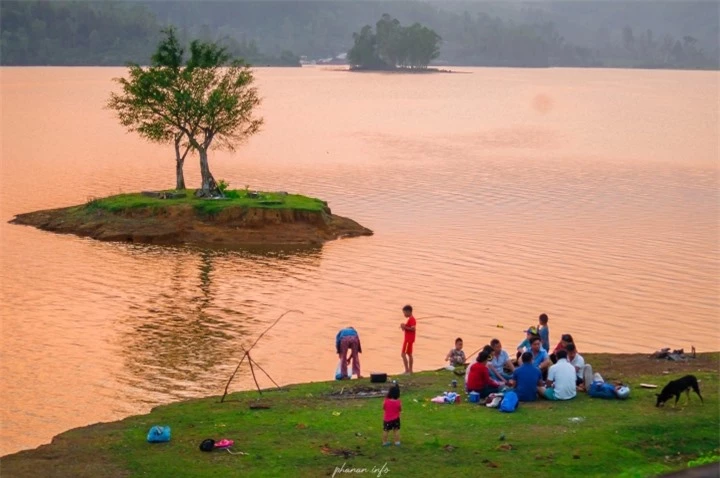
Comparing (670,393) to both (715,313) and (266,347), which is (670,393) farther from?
(715,313)

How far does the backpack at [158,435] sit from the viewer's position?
22344 mm

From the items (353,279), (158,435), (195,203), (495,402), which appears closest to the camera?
(158,435)

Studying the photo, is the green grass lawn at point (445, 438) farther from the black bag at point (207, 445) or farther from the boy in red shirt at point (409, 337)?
the boy in red shirt at point (409, 337)

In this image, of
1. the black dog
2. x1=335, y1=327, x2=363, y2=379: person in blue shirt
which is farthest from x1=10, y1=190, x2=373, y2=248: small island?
the black dog

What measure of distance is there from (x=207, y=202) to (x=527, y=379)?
35.1 m

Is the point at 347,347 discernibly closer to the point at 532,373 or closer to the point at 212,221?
the point at 532,373

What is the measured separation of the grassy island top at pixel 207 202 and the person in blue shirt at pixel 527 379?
33.2m

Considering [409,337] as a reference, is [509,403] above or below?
below

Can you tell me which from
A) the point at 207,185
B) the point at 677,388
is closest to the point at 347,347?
the point at 677,388

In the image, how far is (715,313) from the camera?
4238 cm

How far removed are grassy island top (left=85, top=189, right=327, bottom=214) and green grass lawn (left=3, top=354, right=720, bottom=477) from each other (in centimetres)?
3140

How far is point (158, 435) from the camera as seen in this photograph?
882 inches

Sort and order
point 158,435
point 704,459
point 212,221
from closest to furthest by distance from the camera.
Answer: point 704,459 < point 158,435 < point 212,221

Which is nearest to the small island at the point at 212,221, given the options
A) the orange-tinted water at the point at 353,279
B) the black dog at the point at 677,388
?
the orange-tinted water at the point at 353,279
